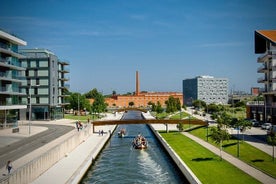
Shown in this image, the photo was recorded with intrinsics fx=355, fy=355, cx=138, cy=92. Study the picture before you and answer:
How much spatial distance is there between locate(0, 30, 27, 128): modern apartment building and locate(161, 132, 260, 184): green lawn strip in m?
29.5

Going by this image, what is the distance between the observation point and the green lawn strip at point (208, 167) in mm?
29047

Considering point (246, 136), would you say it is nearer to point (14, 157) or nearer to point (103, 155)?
point (103, 155)

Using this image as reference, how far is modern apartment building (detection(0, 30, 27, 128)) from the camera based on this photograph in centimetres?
5878

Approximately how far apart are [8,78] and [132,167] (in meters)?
31.2

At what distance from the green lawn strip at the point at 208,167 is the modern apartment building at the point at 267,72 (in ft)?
88.4

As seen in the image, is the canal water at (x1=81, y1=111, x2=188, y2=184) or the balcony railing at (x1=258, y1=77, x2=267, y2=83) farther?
the balcony railing at (x1=258, y1=77, x2=267, y2=83)

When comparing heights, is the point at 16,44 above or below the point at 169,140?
above

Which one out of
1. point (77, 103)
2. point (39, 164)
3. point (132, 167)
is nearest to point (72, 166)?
point (39, 164)

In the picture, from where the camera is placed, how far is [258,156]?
124 feet

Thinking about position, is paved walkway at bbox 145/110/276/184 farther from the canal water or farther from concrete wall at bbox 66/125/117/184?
concrete wall at bbox 66/125/117/184

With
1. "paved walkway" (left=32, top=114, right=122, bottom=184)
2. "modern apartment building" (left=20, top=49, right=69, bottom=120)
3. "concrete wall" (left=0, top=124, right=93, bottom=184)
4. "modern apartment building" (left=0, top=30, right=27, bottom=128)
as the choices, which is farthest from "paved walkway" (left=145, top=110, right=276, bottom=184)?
"modern apartment building" (left=20, top=49, right=69, bottom=120)

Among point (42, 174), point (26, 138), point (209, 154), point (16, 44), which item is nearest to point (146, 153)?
point (209, 154)

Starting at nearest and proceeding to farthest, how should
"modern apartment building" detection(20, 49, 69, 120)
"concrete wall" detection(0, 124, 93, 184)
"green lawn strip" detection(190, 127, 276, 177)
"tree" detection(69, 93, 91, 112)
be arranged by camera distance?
1. "concrete wall" detection(0, 124, 93, 184)
2. "green lawn strip" detection(190, 127, 276, 177)
3. "modern apartment building" detection(20, 49, 69, 120)
4. "tree" detection(69, 93, 91, 112)

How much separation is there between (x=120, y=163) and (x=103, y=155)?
252 inches
